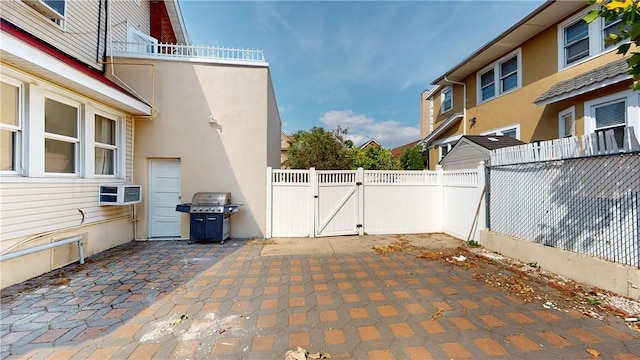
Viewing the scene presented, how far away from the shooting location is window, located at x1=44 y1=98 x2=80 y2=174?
443cm

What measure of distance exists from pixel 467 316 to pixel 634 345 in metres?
1.39

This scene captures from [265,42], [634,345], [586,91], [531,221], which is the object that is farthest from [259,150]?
[586,91]

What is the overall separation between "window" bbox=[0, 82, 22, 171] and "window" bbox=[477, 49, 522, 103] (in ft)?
40.8

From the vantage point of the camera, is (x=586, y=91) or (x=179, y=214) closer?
(x=586, y=91)

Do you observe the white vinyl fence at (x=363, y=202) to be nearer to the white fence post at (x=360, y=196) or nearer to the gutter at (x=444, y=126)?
the white fence post at (x=360, y=196)

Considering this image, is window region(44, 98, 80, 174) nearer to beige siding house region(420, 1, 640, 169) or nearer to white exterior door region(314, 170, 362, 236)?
white exterior door region(314, 170, 362, 236)

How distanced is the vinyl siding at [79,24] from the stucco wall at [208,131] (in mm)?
664

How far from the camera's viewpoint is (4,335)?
8.20 feet

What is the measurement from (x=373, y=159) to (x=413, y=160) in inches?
231

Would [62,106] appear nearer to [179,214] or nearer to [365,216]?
[179,214]

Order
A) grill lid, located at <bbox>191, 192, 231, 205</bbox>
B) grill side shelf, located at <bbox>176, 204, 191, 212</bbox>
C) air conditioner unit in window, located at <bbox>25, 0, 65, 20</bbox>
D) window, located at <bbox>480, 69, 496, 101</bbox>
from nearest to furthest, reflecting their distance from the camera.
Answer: air conditioner unit in window, located at <bbox>25, 0, 65, 20</bbox>
grill side shelf, located at <bbox>176, 204, 191, 212</bbox>
grill lid, located at <bbox>191, 192, 231, 205</bbox>
window, located at <bbox>480, 69, 496, 101</bbox>

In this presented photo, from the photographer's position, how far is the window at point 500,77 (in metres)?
8.41

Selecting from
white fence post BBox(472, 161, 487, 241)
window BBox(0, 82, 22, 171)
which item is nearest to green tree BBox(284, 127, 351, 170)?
white fence post BBox(472, 161, 487, 241)

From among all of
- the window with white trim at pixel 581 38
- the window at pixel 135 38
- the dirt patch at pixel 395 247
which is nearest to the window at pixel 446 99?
the window with white trim at pixel 581 38
